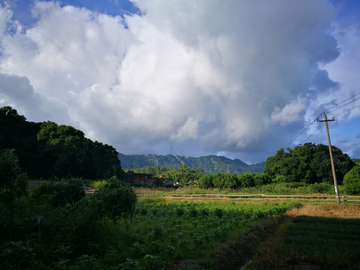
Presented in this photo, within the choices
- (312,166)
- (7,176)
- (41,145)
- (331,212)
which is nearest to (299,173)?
(312,166)

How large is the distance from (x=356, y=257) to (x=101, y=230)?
347 inches

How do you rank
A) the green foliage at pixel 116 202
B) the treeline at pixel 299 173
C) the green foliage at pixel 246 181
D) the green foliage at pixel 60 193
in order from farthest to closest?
the treeline at pixel 299 173
the green foliage at pixel 246 181
the green foliage at pixel 60 193
the green foliage at pixel 116 202

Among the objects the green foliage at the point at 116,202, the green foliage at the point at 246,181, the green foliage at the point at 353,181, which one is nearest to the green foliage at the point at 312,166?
the green foliage at the point at 246,181

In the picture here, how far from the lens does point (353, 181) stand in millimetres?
30562

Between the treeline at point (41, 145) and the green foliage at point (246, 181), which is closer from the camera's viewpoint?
the treeline at point (41, 145)

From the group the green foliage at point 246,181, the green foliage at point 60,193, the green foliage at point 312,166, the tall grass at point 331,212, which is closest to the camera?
the green foliage at point 60,193

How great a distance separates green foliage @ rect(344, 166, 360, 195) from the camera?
97.7 feet

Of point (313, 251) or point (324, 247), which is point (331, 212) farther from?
point (313, 251)

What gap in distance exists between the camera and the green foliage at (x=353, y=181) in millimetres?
29781

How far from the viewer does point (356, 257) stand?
7.27 meters

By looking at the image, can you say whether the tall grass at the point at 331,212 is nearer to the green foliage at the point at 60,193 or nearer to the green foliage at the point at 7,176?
the green foliage at the point at 60,193

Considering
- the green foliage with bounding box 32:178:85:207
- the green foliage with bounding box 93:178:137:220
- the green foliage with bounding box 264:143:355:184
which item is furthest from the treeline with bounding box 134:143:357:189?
the green foliage with bounding box 93:178:137:220

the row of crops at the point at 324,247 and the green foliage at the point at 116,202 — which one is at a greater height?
the green foliage at the point at 116,202

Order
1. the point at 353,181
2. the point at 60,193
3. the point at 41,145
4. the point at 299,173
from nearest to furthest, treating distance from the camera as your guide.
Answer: the point at 60,193 < the point at 353,181 < the point at 41,145 < the point at 299,173
